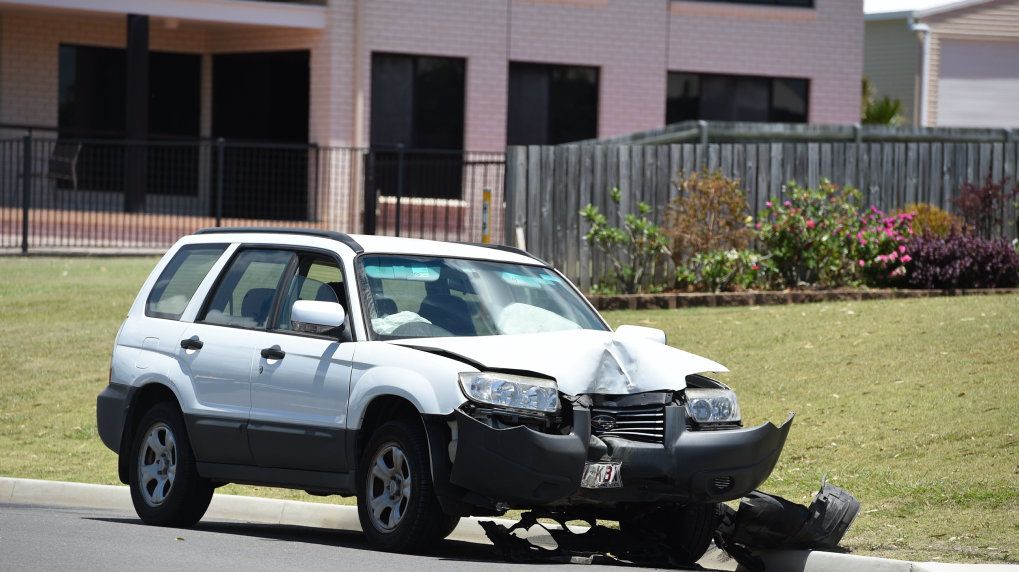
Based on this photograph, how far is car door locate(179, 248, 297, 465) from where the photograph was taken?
9156 mm

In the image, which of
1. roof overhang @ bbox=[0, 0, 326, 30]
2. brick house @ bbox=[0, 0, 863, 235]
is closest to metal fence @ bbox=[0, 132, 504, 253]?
brick house @ bbox=[0, 0, 863, 235]

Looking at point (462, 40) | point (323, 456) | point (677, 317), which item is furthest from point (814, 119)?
point (323, 456)

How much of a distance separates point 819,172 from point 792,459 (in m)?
9.61

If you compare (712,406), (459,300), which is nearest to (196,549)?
(459,300)

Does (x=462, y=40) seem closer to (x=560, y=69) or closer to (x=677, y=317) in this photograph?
(x=560, y=69)

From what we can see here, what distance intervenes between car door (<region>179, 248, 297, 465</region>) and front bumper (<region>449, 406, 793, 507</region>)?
1.92m

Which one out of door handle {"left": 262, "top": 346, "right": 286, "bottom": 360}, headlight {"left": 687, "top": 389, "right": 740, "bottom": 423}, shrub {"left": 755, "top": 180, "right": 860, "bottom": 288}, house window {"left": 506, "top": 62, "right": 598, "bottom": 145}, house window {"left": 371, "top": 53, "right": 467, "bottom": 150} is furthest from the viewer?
house window {"left": 506, "top": 62, "right": 598, "bottom": 145}

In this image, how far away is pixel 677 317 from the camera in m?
17.0

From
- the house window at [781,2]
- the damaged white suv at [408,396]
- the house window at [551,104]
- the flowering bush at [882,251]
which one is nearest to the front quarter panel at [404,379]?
the damaged white suv at [408,396]

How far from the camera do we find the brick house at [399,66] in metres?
27.2

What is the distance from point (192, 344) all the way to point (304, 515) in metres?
1.59

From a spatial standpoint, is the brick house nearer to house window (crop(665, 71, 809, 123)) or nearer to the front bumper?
house window (crop(665, 71, 809, 123))

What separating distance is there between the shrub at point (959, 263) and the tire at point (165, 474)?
35.9 ft

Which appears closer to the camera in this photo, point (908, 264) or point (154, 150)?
point (908, 264)
